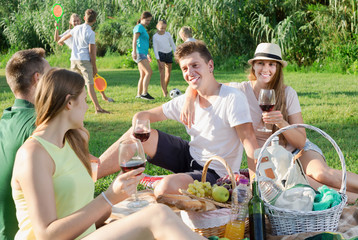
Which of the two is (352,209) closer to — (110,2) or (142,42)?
(142,42)

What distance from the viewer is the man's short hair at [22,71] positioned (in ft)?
9.93

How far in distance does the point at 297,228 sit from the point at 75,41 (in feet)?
21.1

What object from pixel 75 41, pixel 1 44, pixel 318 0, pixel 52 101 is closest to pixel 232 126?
pixel 52 101

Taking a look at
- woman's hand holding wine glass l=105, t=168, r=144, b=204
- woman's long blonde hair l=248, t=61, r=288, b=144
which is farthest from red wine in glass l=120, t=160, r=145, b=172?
woman's long blonde hair l=248, t=61, r=288, b=144

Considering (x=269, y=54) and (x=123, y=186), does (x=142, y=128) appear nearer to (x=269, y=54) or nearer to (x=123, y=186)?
(x=123, y=186)

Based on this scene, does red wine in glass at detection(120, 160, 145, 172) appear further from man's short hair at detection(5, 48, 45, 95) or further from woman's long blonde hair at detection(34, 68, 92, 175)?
man's short hair at detection(5, 48, 45, 95)

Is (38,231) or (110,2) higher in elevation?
(110,2)

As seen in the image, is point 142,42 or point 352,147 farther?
point 142,42

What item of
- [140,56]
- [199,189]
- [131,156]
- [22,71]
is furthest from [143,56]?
[131,156]

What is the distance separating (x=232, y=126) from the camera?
137 inches

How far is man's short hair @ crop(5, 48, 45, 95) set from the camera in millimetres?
3027

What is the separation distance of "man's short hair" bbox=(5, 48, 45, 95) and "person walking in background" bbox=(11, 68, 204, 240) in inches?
34.3

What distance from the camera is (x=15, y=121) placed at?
9.07ft

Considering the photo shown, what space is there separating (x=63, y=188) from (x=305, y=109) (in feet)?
20.3
